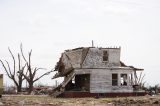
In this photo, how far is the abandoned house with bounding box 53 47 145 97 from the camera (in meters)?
51.0

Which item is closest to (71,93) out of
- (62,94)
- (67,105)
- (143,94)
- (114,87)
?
(62,94)

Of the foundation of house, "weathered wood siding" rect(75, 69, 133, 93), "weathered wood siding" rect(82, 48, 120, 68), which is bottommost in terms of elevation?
the foundation of house

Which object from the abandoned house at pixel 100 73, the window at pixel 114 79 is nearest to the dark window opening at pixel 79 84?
the abandoned house at pixel 100 73

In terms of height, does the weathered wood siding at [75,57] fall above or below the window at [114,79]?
above

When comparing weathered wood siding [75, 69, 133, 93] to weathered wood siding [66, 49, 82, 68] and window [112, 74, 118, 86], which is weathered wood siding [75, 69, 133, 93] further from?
weathered wood siding [66, 49, 82, 68]

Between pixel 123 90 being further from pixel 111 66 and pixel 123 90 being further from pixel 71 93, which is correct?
pixel 71 93

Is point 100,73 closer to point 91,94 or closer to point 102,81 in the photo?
point 102,81

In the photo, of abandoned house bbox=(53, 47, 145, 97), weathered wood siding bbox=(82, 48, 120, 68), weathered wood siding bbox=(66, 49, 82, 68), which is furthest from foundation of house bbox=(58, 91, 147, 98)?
weathered wood siding bbox=(66, 49, 82, 68)

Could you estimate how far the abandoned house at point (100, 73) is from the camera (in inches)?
2008

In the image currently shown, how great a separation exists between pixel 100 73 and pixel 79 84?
4.44 meters

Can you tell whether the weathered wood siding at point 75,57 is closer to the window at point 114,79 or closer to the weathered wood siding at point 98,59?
the weathered wood siding at point 98,59

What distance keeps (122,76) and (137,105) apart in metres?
17.5

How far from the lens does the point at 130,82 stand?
173ft

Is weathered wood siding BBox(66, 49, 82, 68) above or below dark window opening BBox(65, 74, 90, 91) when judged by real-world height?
above
